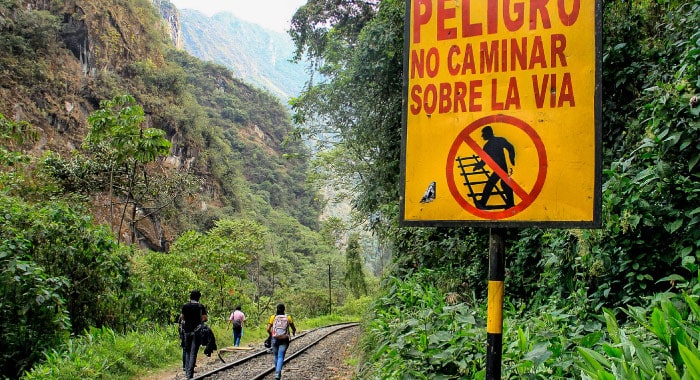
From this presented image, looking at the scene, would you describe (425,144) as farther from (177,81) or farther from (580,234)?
(177,81)

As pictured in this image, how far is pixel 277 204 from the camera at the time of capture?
66125 mm

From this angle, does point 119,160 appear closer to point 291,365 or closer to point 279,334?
point 279,334

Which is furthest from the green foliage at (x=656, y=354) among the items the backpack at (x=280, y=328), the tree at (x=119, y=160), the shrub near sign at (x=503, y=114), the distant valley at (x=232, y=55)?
the distant valley at (x=232, y=55)

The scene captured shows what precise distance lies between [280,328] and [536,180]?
281 inches

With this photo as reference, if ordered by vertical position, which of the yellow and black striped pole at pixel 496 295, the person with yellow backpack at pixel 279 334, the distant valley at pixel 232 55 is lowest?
the person with yellow backpack at pixel 279 334

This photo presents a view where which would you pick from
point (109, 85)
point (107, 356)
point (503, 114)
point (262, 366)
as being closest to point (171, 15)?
point (109, 85)

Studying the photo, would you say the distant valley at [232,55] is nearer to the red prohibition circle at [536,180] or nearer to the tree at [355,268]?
the tree at [355,268]

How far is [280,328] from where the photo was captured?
27.3 feet

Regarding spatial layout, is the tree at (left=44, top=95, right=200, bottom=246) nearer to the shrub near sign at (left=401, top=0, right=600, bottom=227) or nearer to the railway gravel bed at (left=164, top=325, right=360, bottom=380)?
the railway gravel bed at (left=164, top=325, right=360, bottom=380)

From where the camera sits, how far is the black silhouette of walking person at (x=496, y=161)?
74.5 inches

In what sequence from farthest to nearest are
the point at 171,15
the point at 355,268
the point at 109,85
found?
the point at 171,15, the point at 109,85, the point at 355,268

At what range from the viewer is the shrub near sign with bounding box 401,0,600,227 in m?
1.83

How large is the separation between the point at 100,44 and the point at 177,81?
22.2ft

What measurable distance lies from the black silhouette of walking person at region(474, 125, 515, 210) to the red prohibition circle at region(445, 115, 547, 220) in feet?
0.08
